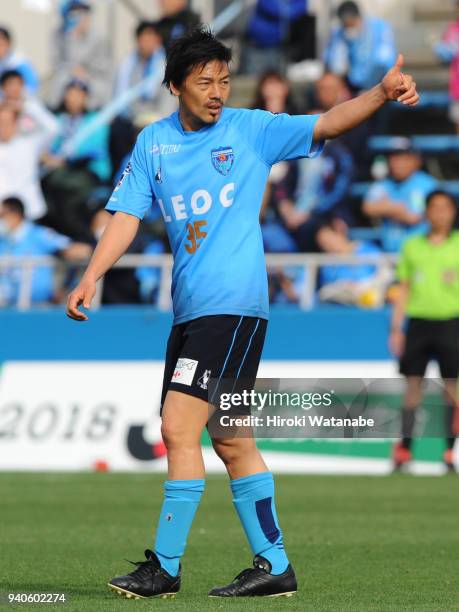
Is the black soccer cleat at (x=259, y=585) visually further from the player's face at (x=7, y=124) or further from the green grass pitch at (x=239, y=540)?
the player's face at (x=7, y=124)

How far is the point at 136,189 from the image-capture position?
21.5 ft

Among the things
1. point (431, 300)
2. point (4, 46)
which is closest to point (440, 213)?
point (431, 300)

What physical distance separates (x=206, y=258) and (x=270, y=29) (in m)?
14.6

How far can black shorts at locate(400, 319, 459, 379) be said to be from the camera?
1466cm

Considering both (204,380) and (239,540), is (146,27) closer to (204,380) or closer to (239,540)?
(239,540)

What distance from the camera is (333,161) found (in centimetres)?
1777

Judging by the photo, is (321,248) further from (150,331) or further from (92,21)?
(92,21)

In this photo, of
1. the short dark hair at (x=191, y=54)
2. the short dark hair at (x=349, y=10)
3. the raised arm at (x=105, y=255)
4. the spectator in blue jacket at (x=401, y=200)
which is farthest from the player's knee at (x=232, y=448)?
the short dark hair at (x=349, y=10)

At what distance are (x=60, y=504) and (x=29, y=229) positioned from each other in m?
6.45

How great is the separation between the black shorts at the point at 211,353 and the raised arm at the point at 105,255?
1.39ft

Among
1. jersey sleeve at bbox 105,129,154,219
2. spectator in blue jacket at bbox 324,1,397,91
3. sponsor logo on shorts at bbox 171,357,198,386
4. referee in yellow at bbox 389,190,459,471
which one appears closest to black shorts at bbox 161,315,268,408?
sponsor logo on shorts at bbox 171,357,198,386

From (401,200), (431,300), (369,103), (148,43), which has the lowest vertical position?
(431,300)

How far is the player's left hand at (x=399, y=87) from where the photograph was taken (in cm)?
611

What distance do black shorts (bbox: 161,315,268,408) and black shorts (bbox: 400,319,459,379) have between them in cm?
830
